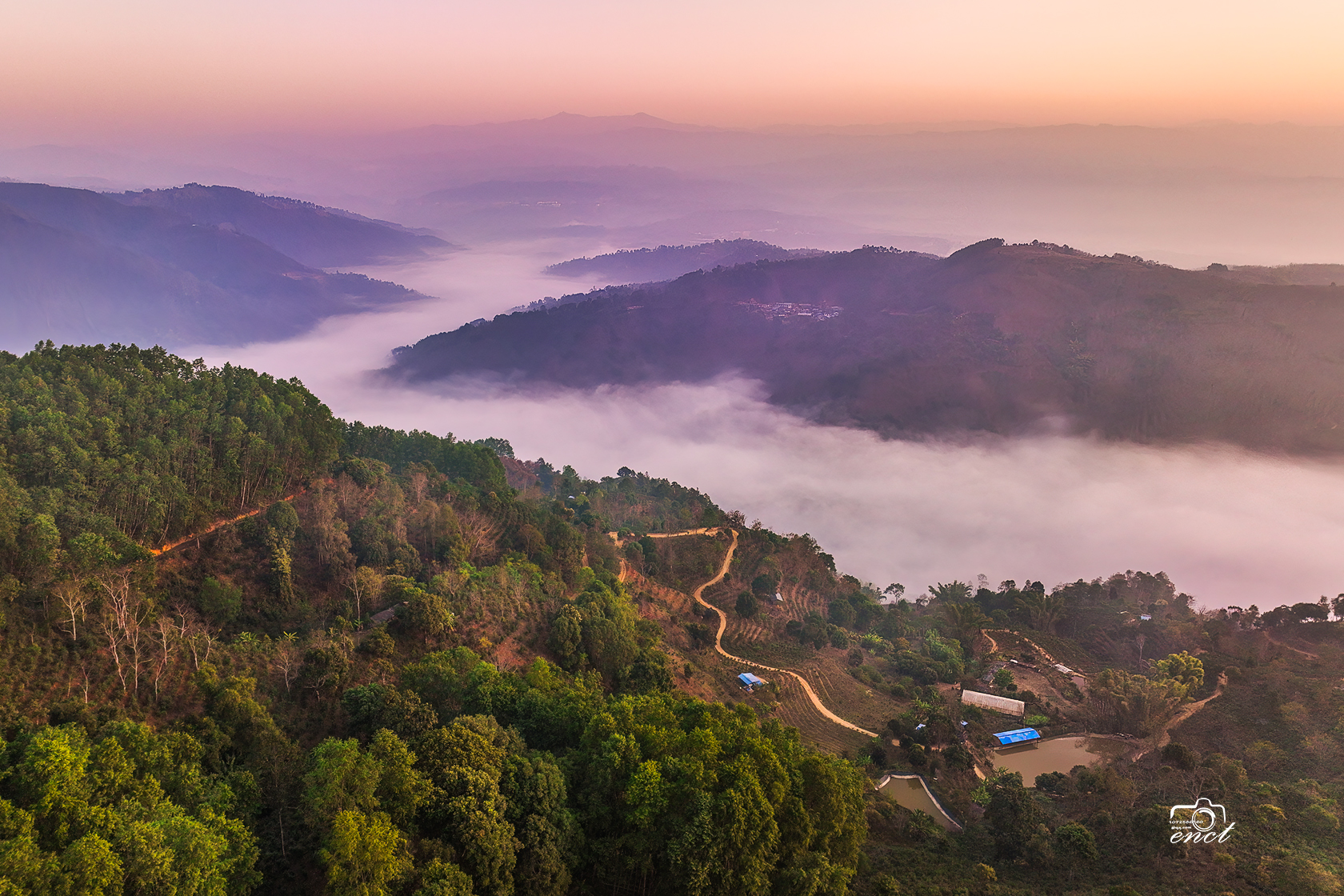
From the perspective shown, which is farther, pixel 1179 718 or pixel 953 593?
pixel 953 593

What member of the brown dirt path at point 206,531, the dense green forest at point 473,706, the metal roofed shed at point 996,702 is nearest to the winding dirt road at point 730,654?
the dense green forest at point 473,706

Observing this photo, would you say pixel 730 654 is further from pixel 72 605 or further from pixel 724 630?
pixel 72 605

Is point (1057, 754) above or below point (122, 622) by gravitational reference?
below

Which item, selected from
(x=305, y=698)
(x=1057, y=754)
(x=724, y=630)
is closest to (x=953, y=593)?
(x=724, y=630)

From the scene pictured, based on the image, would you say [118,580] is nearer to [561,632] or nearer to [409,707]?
[409,707]

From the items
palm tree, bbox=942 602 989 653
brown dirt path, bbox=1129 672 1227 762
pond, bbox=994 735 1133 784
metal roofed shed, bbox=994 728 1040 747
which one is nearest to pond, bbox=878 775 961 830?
pond, bbox=994 735 1133 784

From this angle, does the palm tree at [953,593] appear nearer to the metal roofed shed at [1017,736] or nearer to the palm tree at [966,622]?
the palm tree at [966,622]

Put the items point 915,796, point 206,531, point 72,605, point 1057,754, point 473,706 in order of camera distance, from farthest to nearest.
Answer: point 1057,754, point 915,796, point 206,531, point 473,706, point 72,605
